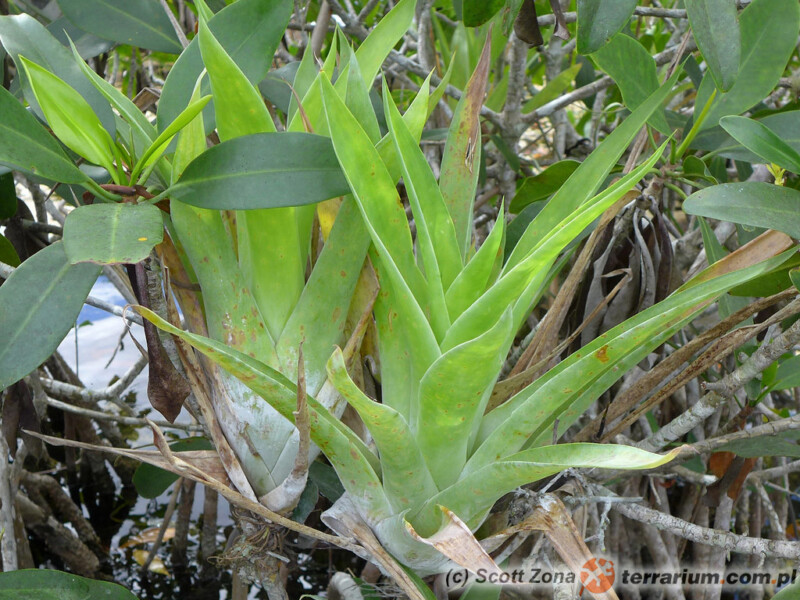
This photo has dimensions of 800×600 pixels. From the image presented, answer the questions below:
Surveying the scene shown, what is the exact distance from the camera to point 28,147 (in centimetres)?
54

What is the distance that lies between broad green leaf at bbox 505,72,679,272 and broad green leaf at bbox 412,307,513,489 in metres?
0.14

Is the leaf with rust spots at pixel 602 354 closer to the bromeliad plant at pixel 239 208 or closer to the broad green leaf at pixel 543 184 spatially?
the bromeliad plant at pixel 239 208

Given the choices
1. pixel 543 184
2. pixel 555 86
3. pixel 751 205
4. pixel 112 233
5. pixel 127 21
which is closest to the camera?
pixel 112 233

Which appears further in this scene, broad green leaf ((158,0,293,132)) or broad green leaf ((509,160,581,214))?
broad green leaf ((509,160,581,214))

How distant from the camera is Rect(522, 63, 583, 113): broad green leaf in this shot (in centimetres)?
124

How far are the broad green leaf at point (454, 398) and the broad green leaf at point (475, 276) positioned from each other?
0.06 metres

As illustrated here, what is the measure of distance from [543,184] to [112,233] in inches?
23.6

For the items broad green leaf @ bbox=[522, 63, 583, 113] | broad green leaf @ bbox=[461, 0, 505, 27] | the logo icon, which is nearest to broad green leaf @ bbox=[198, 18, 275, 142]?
broad green leaf @ bbox=[461, 0, 505, 27]

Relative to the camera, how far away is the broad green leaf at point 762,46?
2.48 feet

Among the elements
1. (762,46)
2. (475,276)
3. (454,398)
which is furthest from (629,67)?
(454,398)

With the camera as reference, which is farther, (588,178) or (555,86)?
(555,86)

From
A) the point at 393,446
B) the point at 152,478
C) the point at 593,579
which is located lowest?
the point at 152,478

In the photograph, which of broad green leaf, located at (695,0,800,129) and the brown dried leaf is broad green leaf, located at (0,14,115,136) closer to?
the brown dried leaf

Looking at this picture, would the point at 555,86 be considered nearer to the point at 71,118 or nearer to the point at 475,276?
the point at 475,276
